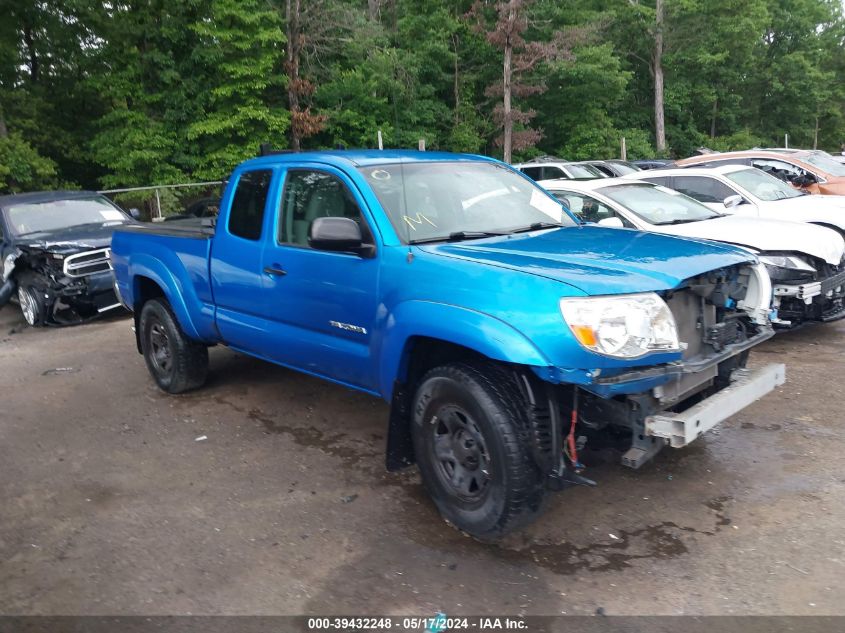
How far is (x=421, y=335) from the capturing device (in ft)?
12.8

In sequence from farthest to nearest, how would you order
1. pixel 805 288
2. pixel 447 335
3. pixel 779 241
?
pixel 779 241, pixel 805 288, pixel 447 335

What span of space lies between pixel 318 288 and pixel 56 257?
6.43 meters

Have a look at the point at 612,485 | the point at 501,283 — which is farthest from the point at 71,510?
the point at 612,485

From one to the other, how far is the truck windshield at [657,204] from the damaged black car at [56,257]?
21.8ft

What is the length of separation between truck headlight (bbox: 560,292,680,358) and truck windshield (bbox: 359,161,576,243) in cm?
121

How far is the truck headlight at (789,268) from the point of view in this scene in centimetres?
679

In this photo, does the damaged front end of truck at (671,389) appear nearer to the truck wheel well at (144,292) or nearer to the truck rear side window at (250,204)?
the truck rear side window at (250,204)

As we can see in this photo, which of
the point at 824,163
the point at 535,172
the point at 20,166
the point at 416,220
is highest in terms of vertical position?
the point at 20,166

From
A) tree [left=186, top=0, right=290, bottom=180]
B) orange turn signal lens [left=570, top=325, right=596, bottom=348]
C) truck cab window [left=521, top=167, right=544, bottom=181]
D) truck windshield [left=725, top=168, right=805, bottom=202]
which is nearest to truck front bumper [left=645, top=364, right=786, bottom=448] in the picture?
orange turn signal lens [left=570, top=325, right=596, bottom=348]

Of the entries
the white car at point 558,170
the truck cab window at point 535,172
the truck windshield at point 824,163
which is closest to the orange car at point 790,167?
the truck windshield at point 824,163

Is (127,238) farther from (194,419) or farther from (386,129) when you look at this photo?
(386,129)

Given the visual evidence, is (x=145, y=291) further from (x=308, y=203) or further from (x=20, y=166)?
(x=20, y=166)

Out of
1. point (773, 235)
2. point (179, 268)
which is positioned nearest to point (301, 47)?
point (179, 268)

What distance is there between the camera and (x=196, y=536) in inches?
161
